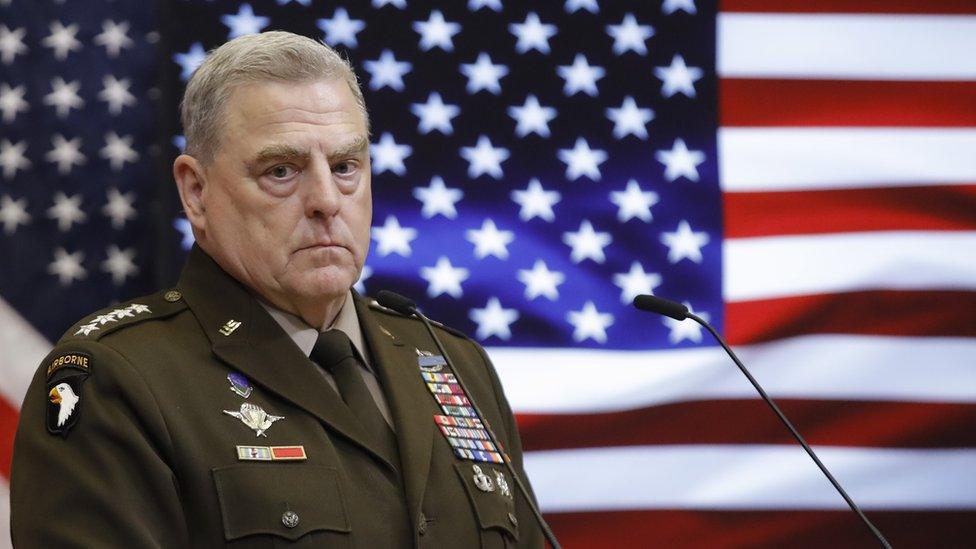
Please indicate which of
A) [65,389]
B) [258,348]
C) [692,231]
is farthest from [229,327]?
[692,231]

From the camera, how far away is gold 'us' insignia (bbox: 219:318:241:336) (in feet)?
5.99

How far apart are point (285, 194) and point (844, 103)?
1.65 m

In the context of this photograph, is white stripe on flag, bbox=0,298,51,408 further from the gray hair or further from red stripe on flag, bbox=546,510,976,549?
red stripe on flag, bbox=546,510,976,549

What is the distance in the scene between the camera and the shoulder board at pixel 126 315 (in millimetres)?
1756

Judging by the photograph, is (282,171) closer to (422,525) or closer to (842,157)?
(422,525)

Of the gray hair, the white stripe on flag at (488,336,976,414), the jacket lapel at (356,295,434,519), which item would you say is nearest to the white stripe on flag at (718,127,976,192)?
the white stripe on flag at (488,336,976,414)

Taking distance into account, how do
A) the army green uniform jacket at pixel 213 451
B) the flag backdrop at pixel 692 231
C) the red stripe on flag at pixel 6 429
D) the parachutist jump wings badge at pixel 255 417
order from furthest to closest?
the flag backdrop at pixel 692 231
the red stripe on flag at pixel 6 429
the parachutist jump wings badge at pixel 255 417
the army green uniform jacket at pixel 213 451

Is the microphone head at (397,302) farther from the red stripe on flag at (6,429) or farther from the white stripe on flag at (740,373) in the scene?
the red stripe on flag at (6,429)

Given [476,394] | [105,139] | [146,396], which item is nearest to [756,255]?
[476,394]

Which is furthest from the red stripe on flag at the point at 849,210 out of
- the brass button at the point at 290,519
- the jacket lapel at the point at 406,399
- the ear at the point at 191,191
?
the brass button at the point at 290,519

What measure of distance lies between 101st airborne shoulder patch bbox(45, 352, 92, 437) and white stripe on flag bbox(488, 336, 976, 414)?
1.26 m

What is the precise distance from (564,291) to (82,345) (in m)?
1.36

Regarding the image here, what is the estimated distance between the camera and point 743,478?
2.89 metres

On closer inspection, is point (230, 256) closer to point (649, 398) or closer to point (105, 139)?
point (105, 139)
